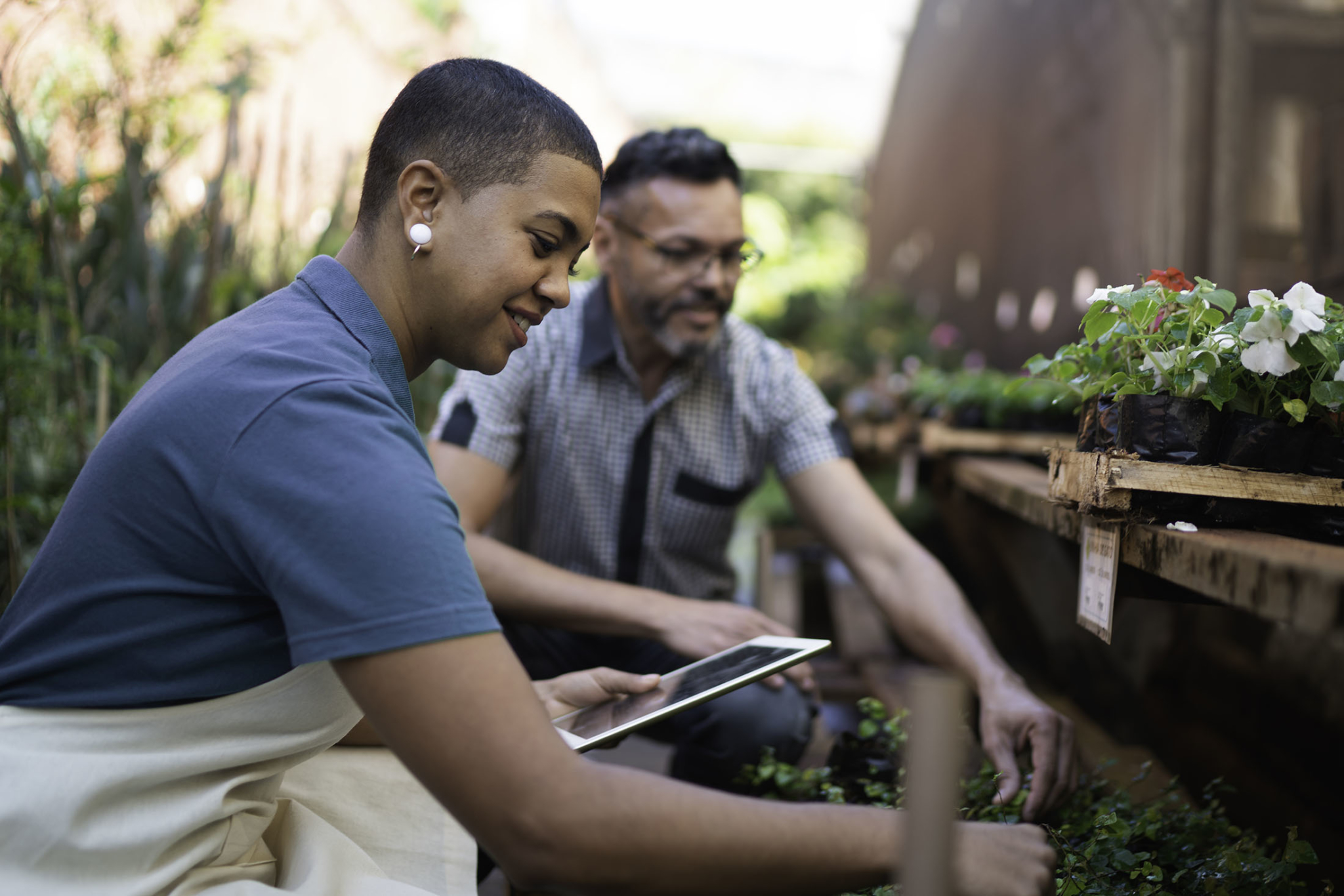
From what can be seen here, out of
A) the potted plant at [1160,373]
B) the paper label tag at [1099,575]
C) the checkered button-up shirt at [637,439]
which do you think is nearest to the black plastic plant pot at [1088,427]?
the potted plant at [1160,373]

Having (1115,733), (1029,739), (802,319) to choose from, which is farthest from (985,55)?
(1029,739)

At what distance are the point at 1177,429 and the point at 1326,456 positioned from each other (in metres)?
0.16

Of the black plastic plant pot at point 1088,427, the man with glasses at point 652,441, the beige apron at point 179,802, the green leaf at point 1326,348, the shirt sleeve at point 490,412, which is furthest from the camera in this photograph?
the shirt sleeve at point 490,412

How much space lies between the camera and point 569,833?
847 mm

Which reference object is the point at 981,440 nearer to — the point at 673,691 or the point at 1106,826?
the point at 1106,826

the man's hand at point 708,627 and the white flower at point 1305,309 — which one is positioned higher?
the white flower at point 1305,309

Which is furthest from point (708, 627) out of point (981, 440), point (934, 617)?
point (981, 440)

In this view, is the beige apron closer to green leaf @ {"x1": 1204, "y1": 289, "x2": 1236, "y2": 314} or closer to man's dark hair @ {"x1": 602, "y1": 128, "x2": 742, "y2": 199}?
green leaf @ {"x1": 1204, "y1": 289, "x2": 1236, "y2": 314}

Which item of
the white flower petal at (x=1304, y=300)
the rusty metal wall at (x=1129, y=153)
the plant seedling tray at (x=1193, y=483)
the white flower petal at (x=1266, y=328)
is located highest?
the rusty metal wall at (x=1129, y=153)

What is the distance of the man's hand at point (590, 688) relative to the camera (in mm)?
1448

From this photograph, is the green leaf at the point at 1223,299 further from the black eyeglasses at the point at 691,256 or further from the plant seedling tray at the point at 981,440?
the plant seedling tray at the point at 981,440

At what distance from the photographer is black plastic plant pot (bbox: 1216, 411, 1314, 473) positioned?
3.79 ft

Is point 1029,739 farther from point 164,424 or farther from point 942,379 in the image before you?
point 942,379

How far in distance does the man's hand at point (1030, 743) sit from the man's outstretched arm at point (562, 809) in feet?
2.12
